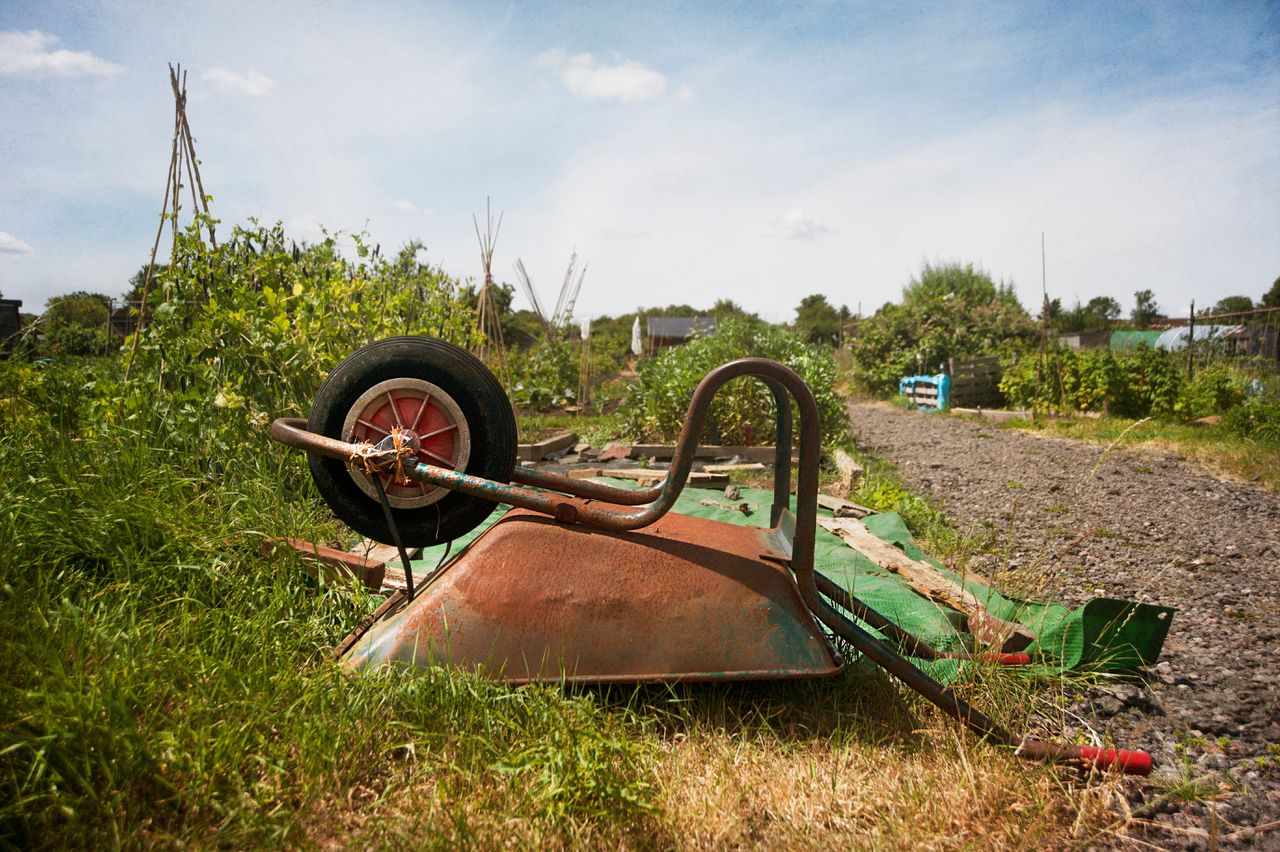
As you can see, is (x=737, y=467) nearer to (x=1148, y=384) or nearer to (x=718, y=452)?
(x=718, y=452)

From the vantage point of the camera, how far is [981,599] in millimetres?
3238

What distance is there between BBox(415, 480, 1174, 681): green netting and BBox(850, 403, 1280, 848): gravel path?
0.45 ft

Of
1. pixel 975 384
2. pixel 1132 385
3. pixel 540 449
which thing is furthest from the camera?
pixel 975 384

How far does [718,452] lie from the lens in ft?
24.9

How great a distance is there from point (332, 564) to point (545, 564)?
108 cm

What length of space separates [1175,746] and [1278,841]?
44cm

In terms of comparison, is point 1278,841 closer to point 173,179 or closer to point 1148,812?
point 1148,812

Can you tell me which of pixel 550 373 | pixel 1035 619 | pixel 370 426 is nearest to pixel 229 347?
pixel 370 426

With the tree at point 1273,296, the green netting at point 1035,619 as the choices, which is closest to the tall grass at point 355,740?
the green netting at point 1035,619

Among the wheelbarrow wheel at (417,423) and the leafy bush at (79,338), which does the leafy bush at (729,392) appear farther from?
the leafy bush at (79,338)

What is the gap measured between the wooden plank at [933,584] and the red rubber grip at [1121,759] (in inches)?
15.0

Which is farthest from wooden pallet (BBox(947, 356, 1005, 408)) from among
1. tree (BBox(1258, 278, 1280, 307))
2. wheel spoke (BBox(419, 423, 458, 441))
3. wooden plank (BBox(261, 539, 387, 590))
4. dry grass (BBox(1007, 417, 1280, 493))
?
tree (BBox(1258, 278, 1280, 307))

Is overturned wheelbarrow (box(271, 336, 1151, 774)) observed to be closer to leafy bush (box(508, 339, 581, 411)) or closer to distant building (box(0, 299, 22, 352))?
leafy bush (box(508, 339, 581, 411))

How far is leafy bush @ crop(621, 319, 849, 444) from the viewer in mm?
7980
